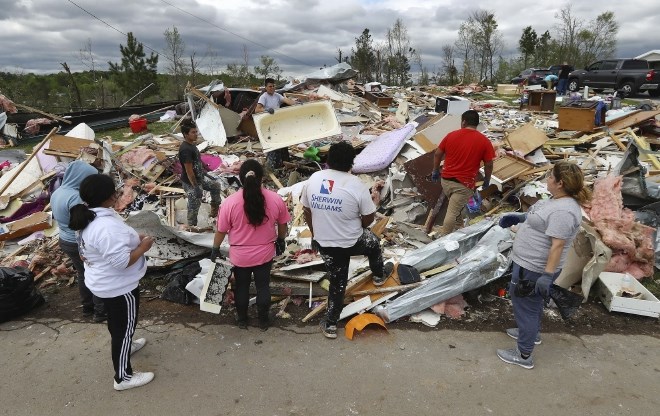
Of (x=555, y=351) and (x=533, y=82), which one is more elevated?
(x=533, y=82)

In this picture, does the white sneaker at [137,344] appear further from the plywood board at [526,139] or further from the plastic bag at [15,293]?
the plywood board at [526,139]

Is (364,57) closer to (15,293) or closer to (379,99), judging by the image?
(379,99)

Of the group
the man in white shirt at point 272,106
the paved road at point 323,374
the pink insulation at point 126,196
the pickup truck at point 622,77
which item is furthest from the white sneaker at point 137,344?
the pickup truck at point 622,77

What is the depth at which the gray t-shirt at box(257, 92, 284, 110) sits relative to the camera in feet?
27.2

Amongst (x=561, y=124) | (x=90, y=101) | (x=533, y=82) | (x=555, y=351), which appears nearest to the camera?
(x=555, y=351)

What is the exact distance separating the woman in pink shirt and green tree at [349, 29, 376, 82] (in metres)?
31.3

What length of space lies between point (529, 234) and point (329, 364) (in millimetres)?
1826

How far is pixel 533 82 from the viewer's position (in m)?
25.8

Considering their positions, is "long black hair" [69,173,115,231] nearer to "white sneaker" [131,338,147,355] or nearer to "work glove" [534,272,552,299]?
"white sneaker" [131,338,147,355]

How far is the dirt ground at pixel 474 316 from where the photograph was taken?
3.63 m

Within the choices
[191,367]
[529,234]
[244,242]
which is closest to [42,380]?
[191,367]

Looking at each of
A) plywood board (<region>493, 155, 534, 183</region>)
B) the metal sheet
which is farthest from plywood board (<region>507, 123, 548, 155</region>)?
the metal sheet

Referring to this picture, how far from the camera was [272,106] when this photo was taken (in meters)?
8.36

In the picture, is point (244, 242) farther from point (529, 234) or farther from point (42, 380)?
point (529, 234)
